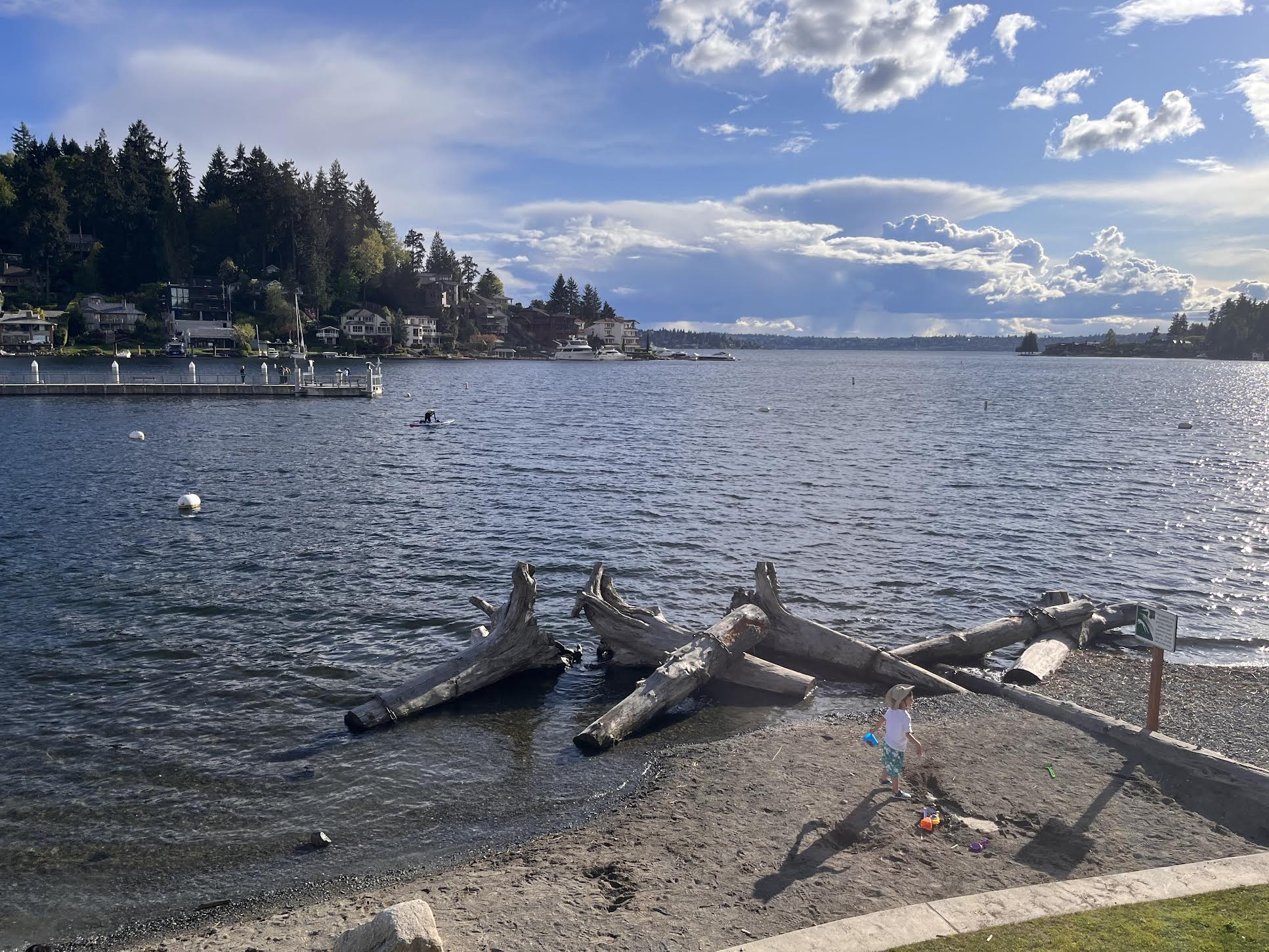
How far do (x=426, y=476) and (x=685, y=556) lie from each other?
881 inches

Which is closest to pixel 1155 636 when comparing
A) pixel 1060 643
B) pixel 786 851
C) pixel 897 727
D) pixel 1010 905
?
pixel 897 727

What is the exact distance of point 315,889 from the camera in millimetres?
11445

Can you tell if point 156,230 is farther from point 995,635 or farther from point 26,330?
point 995,635

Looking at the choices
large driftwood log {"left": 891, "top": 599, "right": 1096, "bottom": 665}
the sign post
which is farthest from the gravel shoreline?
the sign post

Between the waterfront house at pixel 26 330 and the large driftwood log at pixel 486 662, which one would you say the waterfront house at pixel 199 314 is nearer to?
the waterfront house at pixel 26 330

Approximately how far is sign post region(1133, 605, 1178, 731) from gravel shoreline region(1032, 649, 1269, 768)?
1.55 meters

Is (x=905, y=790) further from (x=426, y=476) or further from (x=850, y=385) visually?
(x=850, y=385)

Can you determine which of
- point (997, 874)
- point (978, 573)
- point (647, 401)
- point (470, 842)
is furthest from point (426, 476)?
point (647, 401)

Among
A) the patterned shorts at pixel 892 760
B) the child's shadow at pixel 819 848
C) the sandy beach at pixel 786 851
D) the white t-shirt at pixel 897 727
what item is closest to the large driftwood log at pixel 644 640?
the sandy beach at pixel 786 851

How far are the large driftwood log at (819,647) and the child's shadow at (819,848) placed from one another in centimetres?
566

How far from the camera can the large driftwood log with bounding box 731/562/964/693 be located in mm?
18438

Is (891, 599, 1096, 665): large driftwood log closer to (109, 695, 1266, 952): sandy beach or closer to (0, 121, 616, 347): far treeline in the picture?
(109, 695, 1266, 952): sandy beach

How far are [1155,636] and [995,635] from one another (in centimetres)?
684

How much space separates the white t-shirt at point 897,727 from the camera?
42.2 ft
